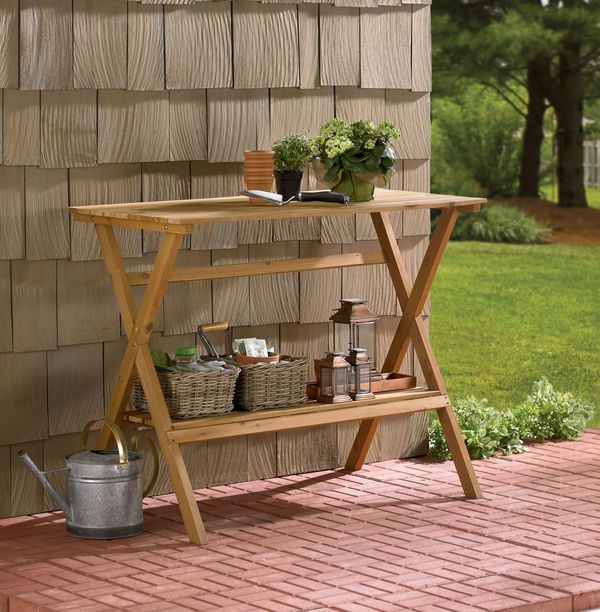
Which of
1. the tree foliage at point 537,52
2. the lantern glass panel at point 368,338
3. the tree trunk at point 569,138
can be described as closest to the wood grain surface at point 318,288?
the lantern glass panel at point 368,338

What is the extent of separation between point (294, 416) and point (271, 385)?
14cm

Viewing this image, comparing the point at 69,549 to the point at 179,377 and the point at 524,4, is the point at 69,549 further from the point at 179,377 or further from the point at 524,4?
the point at 524,4

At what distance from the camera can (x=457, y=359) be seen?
891 cm

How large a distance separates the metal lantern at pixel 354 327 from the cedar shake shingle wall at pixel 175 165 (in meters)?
0.06

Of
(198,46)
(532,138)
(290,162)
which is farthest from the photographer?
(532,138)

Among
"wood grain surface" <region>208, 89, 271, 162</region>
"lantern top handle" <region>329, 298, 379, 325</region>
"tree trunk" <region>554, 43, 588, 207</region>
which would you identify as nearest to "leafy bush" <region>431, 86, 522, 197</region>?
"tree trunk" <region>554, 43, 588, 207</region>

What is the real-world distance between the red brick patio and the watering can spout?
99 mm

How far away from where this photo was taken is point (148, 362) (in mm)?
4441

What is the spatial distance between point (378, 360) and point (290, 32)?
4.27 feet

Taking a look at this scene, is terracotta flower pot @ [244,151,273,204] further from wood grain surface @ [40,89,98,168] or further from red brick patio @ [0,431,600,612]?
red brick patio @ [0,431,600,612]

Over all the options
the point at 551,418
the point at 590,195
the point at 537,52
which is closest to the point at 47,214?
the point at 551,418

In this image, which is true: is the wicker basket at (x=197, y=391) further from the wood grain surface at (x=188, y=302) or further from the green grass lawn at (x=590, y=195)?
the green grass lawn at (x=590, y=195)

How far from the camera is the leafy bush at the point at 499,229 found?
13.1 meters

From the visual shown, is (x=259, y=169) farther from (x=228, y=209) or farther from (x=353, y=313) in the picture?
(x=353, y=313)
